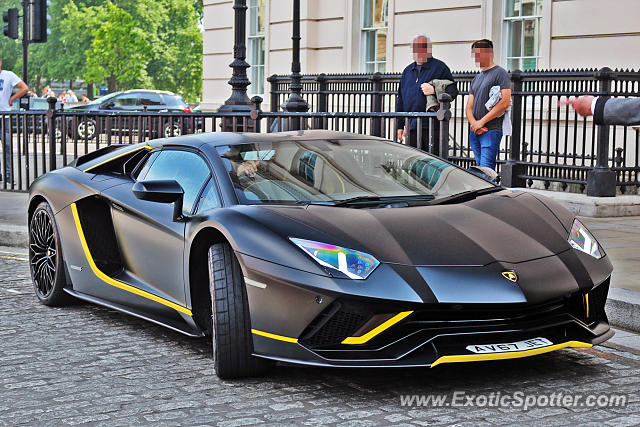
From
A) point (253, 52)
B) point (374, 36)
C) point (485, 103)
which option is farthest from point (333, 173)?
point (253, 52)

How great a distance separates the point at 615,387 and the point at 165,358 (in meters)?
2.34

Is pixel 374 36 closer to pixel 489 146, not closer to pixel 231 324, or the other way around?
pixel 489 146

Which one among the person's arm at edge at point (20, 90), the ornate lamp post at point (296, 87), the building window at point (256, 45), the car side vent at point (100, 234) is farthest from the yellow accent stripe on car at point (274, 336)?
the building window at point (256, 45)

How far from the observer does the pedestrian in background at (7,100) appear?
14.2 metres

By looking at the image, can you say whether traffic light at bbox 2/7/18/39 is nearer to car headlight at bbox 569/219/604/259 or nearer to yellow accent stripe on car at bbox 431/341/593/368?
car headlight at bbox 569/219/604/259

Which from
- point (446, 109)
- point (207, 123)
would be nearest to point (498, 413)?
point (446, 109)

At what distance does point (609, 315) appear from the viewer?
667 centimetres

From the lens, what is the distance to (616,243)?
943 cm

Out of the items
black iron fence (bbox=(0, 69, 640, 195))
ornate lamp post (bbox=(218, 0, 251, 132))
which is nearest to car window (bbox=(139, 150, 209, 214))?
black iron fence (bbox=(0, 69, 640, 195))

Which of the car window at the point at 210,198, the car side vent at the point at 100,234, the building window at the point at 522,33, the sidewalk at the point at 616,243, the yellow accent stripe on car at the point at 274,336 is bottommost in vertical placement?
the sidewalk at the point at 616,243

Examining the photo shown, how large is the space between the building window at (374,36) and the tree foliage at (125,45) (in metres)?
47.8

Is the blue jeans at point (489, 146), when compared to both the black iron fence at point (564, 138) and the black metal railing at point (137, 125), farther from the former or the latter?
the black iron fence at point (564, 138)

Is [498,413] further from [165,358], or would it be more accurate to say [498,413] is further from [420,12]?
[420,12]

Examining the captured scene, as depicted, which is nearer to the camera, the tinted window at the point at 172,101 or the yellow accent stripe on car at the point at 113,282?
the yellow accent stripe on car at the point at 113,282
